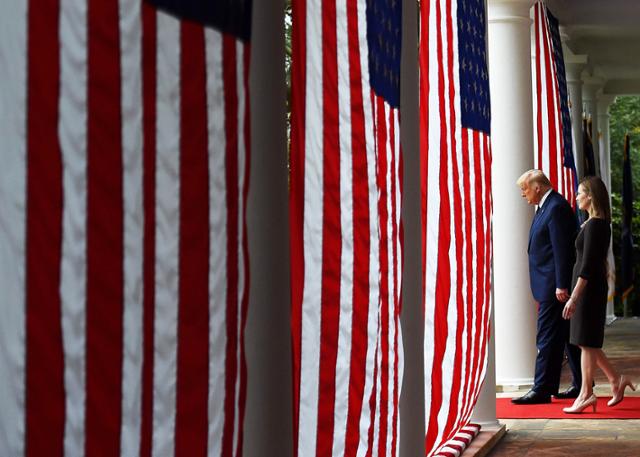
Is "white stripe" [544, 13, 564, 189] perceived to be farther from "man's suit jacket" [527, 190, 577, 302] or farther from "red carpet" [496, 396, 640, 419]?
"red carpet" [496, 396, 640, 419]

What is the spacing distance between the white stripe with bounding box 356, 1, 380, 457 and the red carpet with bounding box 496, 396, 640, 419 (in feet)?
16.0

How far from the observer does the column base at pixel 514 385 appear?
38.0ft

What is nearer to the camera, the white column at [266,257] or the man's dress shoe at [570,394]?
the white column at [266,257]

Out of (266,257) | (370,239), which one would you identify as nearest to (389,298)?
(370,239)

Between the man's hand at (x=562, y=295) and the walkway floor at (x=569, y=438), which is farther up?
the man's hand at (x=562, y=295)

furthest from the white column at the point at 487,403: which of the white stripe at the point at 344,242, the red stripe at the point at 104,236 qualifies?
the red stripe at the point at 104,236

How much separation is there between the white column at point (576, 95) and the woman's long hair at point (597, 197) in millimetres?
8655

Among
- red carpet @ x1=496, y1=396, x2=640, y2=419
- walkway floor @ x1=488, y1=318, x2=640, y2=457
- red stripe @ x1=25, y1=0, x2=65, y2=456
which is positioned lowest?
walkway floor @ x1=488, y1=318, x2=640, y2=457

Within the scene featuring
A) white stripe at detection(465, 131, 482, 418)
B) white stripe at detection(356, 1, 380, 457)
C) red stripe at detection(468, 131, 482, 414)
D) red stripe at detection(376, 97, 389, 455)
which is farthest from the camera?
red stripe at detection(468, 131, 482, 414)

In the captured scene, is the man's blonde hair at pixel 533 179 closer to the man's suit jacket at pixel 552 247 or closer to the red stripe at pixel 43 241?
the man's suit jacket at pixel 552 247

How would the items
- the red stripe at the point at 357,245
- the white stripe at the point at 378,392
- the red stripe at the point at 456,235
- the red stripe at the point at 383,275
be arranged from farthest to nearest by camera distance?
→ the red stripe at the point at 456,235
the red stripe at the point at 383,275
the white stripe at the point at 378,392
the red stripe at the point at 357,245

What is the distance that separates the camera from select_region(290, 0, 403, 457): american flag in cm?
455

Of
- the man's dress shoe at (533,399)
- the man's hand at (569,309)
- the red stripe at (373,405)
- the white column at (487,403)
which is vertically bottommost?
the man's dress shoe at (533,399)

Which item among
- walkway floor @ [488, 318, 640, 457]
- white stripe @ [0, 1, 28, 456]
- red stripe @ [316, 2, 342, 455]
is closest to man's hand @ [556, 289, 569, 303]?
walkway floor @ [488, 318, 640, 457]
